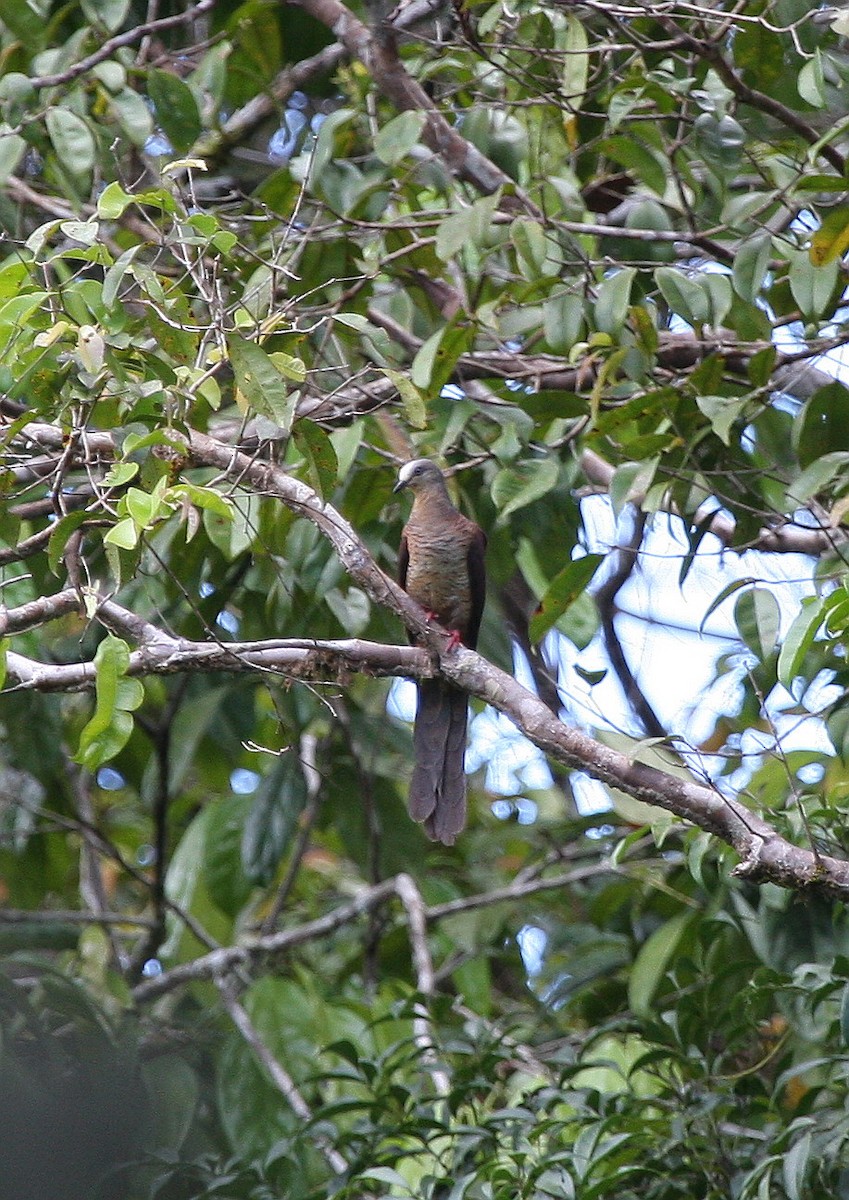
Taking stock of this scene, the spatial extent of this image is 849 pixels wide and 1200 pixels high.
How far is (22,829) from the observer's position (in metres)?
5.05

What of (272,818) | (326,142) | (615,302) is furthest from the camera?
(272,818)

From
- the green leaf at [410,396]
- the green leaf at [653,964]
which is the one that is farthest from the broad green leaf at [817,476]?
the green leaf at [653,964]

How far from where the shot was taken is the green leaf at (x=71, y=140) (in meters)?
3.39

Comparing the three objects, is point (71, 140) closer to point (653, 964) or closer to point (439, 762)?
point (439, 762)

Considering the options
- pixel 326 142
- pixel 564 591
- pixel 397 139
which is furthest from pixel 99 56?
pixel 564 591

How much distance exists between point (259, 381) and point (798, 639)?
1.06 m

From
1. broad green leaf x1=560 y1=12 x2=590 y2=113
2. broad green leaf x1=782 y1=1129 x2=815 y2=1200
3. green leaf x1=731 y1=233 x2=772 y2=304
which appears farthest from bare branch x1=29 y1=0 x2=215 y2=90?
broad green leaf x1=782 y1=1129 x2=815 y2=1200

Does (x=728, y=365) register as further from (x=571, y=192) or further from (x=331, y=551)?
(x=331, y=551)

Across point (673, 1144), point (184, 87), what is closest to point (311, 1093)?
point (673, 1144)

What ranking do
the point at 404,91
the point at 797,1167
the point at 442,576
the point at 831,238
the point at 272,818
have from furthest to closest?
1. the point at 272,818
2. the point at 442,576
3. the point at 404,91
4. the point at 831,238
5. the point at 797,1167

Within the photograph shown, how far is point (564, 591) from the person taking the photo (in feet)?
9.82

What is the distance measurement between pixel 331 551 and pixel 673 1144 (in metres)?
1.51

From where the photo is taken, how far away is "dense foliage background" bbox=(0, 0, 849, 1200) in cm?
257

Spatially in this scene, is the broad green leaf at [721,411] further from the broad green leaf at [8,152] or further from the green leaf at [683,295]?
the broad green leaf at [8,152]
